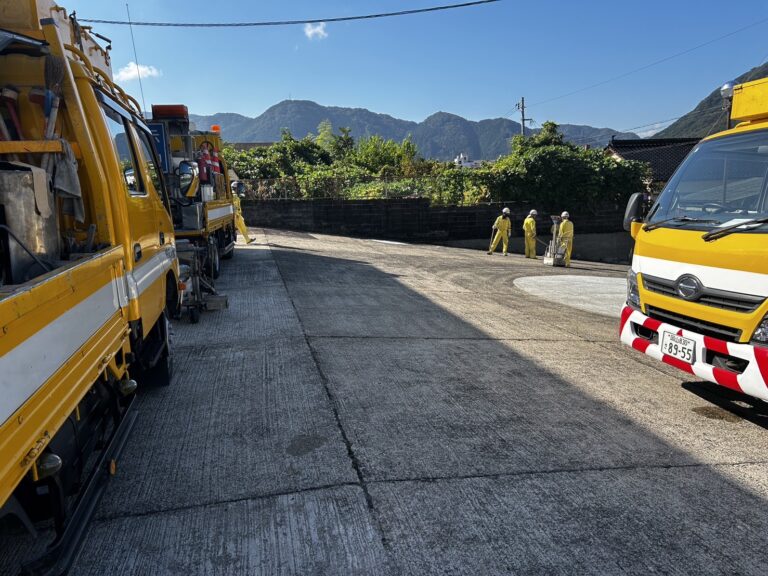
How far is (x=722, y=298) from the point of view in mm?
3943

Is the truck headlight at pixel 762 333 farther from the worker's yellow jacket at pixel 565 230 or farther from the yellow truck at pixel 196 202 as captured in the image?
the worker's yellow jacket at pixel 565 230

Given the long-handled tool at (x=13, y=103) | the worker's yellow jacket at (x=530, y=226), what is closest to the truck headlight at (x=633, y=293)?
the long-handled tool at (x=13, y=103)

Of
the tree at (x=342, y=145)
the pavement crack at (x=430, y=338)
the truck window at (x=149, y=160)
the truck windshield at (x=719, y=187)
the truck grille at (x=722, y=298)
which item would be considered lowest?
the pavement crack at (x=430, y=338)

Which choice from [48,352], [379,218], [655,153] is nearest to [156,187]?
[48,352]

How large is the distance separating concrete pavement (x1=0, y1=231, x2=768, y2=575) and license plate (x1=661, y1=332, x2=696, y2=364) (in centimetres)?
53

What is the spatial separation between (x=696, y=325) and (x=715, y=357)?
0.28 metres

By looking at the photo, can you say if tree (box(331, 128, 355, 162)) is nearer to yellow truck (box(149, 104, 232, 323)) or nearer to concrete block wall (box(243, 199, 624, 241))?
concrete block wall (box(243, 199, 624, 241))

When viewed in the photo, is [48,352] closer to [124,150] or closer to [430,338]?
[124,150]

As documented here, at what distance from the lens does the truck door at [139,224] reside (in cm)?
340

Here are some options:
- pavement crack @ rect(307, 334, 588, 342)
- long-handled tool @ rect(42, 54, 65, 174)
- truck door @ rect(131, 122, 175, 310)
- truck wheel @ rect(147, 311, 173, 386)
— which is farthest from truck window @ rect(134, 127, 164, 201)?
pavement crack @ rect(307, 334, 588, 342)

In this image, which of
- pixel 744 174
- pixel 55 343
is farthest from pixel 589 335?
pixel 55 343

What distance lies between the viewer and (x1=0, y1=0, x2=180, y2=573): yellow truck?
6.03ft

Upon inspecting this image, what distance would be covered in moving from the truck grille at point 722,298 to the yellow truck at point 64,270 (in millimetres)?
4031

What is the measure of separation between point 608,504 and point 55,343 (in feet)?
9.53
